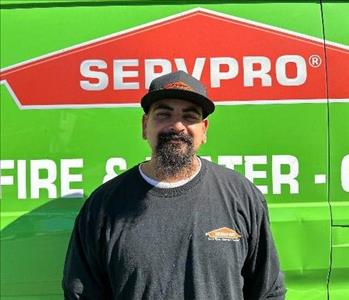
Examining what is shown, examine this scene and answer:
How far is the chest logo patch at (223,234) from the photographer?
59.9 inches

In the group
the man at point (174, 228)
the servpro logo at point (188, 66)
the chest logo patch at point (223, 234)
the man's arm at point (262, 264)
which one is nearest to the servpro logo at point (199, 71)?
the servpro logo at point (188, 66)

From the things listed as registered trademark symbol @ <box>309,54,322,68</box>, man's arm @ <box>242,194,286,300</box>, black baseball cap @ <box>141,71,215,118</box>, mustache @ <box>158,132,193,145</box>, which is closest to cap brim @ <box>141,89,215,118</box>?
black baseball cap @ <box>141,71,215,118</box>

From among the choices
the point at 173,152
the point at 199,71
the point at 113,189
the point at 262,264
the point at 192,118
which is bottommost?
the point at 262,264

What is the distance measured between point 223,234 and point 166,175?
255 mm

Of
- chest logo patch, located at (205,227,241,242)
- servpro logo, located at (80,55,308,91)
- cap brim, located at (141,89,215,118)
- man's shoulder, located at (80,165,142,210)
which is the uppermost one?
servpro logo, located at (80,55,308,91)

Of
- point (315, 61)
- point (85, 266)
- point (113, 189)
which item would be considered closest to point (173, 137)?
point (113, 189)

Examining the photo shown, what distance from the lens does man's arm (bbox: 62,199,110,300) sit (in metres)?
1.57

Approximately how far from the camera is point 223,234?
1.53m

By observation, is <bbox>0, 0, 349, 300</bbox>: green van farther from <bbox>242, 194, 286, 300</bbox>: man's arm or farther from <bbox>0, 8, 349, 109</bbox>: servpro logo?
<bbox>242, 194, 286, 300</bbox>: man's arm

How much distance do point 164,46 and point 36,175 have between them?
0.73m

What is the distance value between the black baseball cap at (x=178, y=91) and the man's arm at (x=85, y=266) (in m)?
0.42

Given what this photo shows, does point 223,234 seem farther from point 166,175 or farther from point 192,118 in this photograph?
point 192,118

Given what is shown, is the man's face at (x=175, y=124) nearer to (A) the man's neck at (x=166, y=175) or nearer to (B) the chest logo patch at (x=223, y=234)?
(A) the man's neck at (x=166, y=175)

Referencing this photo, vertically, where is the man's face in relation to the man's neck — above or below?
above
